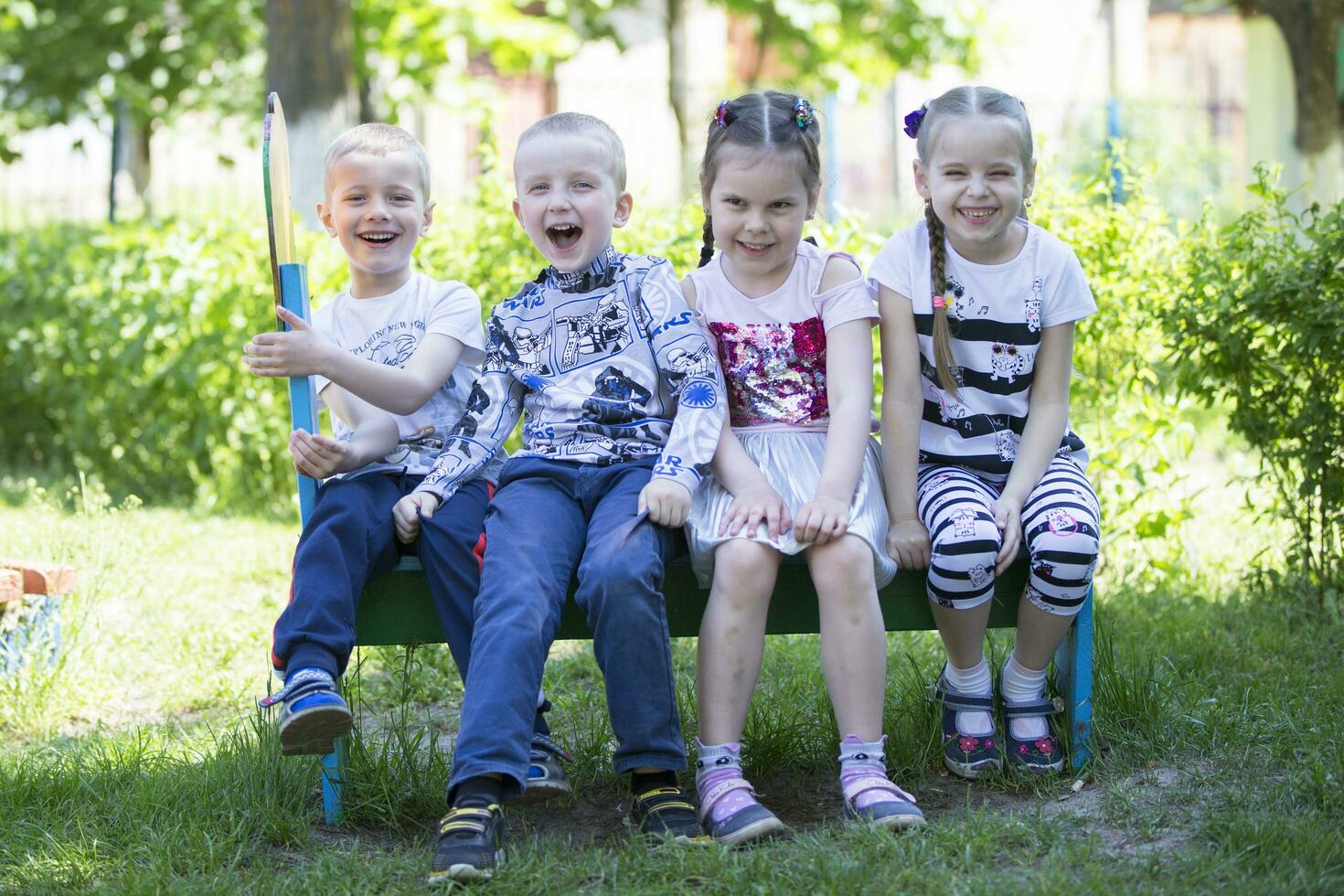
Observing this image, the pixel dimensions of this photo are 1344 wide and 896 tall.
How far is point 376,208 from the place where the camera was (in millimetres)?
2998

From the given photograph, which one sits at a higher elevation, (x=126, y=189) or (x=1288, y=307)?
(x=126, y=189)

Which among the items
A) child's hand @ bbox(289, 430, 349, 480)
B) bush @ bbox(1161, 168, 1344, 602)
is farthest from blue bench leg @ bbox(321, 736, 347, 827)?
bush @ bbox(1161, 168, 1344, 602)

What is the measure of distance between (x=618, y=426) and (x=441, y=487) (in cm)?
40

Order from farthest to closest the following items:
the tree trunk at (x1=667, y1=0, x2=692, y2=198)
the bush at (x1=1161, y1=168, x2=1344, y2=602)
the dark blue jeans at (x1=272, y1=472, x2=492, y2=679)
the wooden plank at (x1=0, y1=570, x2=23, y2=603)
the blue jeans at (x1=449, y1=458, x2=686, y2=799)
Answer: the tree trunk at (x1=667, y1=0, x2=692, y2=198) → the bush at (x1=1161, y1=168, x2=1344, y2=602) → the wooden plank at (x1=0, y1=570, x2=23, y2=603) → the dark blue jeans at (x1=272, y1=472, x2=492, y2=679) → the blue jeans at (x1=449, y1=458, x2=686, y2=799)

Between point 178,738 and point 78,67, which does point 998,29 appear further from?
point 178,738

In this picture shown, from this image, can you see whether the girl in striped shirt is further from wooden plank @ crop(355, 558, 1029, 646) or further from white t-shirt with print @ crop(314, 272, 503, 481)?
white t-shirt with print @ crop(314, 272, 503, 481)

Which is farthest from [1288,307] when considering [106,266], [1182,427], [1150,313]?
[106,266]

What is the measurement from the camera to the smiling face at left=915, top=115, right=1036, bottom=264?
2850mm

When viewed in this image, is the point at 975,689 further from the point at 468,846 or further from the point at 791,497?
the point at 468,846

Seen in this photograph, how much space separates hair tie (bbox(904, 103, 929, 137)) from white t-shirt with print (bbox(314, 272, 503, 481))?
3.60 ft

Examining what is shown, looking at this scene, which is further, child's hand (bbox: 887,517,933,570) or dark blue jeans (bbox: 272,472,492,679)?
child's hand (bbox: 887,517,933,570)

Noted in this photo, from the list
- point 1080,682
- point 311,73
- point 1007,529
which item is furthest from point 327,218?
point 311,73

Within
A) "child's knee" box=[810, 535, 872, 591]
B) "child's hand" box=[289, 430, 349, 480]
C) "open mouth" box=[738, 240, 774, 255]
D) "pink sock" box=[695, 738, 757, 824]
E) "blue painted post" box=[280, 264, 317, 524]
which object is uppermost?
"open mouth" box=[738, 240, 774, 255]

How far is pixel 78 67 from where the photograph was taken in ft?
36.6
